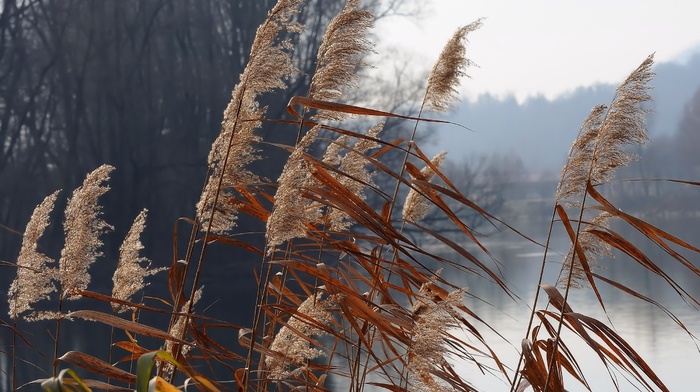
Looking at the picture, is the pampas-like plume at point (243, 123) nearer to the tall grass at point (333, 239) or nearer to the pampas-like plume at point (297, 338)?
the tall grass at point (333, 239)

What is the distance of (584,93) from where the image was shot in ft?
238

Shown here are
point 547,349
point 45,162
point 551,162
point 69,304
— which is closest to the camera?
point 547,349

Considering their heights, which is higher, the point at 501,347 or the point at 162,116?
the point at 162,116

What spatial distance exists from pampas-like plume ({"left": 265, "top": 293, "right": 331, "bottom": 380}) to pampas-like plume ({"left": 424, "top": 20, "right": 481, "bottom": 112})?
0.68 m

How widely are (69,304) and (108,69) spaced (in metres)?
6.03

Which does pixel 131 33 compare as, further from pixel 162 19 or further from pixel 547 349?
pixel 547 349

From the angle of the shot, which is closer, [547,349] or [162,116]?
[547,349]

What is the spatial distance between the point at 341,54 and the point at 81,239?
62cm

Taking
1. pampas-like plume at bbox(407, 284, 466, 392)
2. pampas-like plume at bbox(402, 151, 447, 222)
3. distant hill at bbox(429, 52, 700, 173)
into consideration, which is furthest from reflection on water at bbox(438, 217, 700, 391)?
distant hill at bbox(429, 52, 700, 173)

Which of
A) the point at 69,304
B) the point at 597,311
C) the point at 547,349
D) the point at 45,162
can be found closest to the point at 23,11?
the point at 45,162

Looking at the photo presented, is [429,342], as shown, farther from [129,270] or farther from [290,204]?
[129,270]

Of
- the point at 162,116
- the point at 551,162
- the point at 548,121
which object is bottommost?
the point at 162,116

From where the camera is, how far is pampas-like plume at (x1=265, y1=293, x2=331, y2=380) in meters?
1.65

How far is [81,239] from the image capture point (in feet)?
5.76
